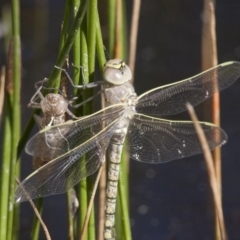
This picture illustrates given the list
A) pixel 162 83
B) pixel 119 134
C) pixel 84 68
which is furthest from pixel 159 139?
pixel 162 83

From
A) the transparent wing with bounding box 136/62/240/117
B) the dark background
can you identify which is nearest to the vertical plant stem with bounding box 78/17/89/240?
the transparent wing with bounding box 136/62/240/117

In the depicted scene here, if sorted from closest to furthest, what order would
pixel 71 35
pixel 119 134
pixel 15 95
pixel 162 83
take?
1. pixel 71 35
2. pixel 15 95
3. pixel 119 134
4. pixel 162 83

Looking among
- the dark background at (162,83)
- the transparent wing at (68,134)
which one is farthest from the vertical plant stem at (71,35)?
the dark background at (162,83)

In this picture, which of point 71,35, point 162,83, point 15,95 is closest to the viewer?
point 71,35

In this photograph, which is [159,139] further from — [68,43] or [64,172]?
[68,43]

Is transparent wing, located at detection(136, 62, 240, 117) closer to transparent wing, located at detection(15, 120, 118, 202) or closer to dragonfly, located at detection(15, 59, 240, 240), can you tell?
dragonfly, located at detection(15, 59, 240, 240)

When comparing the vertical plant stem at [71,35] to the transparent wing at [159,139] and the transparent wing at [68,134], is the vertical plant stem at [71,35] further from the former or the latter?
the transparent wing at [159,139]

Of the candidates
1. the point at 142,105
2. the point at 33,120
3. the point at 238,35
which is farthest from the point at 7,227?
the point at 238,35

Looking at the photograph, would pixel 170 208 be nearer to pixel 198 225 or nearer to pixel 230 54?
pixel 198 225
